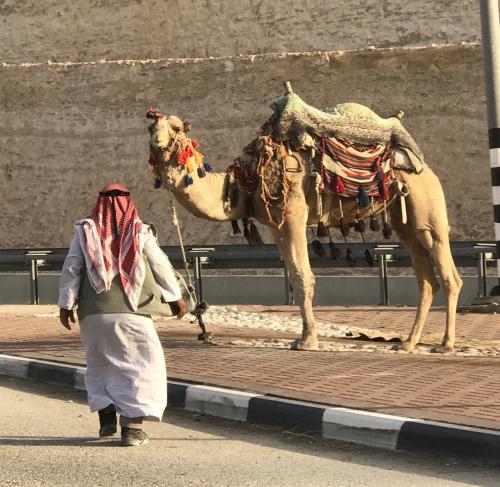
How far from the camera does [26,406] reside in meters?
10.3

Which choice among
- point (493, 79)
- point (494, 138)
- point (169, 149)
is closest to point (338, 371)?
point (169, 149)

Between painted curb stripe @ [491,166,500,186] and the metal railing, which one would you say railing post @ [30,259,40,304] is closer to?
the metal railing

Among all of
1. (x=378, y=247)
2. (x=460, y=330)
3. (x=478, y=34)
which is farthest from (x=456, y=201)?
(x=460, y=330)

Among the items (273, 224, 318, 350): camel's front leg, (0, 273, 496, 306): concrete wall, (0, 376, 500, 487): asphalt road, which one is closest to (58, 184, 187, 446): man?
(0, 376, 500, 487): asphalt road

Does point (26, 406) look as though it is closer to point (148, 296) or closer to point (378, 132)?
point (148, 296)

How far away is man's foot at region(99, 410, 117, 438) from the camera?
878 centimetres

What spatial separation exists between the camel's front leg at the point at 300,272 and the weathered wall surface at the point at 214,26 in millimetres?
29254

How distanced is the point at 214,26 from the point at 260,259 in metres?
23.2

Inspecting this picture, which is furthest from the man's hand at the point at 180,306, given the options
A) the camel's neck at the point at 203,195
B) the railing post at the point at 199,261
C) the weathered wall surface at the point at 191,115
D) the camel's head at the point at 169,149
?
the weathered wall surface at the point at 191,115

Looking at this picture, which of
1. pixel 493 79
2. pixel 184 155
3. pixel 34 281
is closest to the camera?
pixel 184 155

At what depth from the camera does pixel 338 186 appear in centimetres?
1298

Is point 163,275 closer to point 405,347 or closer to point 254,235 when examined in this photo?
point 254,235

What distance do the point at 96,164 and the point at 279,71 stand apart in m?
6.60

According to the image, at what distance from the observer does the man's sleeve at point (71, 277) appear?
350 inches
